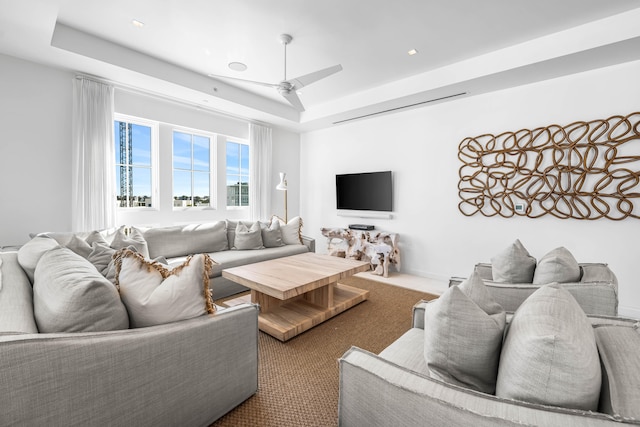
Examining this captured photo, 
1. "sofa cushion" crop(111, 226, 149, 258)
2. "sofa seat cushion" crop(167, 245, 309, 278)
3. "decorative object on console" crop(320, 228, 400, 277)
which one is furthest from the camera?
"decorative object on console" crop(320, 228, 400, 277)

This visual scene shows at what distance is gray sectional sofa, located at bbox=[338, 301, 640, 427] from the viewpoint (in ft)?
2.16

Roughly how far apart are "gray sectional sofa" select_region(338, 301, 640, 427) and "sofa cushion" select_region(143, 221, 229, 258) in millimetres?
3118

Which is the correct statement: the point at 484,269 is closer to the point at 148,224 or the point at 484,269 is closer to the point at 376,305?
the point at 376,305

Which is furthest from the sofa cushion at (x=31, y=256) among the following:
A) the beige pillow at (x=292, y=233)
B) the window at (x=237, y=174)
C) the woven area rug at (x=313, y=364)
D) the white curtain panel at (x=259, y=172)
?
the white curtain panel at (x=259, y=172)

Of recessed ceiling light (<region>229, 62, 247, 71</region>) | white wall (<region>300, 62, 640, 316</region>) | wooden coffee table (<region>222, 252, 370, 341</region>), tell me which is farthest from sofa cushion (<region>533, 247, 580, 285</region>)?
recessed ceiling light (<region>229, 62, 247, 71</region>)

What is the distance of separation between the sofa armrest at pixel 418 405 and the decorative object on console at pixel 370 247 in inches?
136

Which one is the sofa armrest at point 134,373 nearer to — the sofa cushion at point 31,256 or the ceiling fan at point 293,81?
the sofa cushion at point 31,256

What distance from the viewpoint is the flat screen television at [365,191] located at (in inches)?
185

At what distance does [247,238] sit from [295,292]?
6.44ft

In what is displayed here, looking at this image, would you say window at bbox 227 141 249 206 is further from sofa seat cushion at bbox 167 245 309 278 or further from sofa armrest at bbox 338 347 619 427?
sofa armrest at bbox 338 347 619 427

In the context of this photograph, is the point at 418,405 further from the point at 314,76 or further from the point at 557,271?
the point at 314,76

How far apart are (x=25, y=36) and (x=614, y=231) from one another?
6.04m

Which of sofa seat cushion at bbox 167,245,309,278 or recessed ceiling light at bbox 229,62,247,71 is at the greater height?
recessed ceiling light at bbox 229,62,247,71

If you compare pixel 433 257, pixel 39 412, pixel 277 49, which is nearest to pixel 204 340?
pixel 39 412
